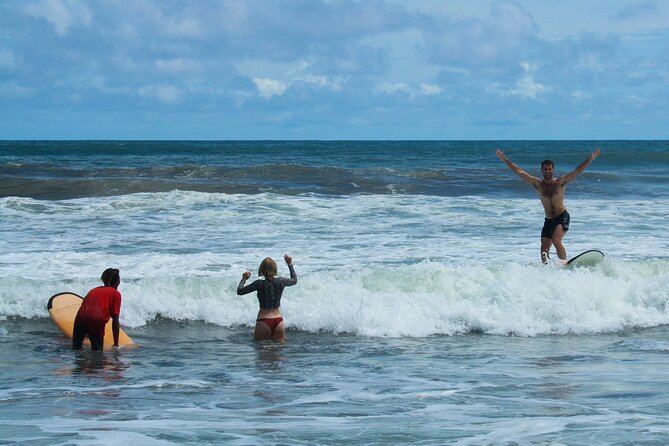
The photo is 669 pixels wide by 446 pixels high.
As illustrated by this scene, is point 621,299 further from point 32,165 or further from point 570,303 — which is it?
point 32,165

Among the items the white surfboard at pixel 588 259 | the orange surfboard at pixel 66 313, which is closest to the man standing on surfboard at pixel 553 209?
the white surfboard at pixel 588 259

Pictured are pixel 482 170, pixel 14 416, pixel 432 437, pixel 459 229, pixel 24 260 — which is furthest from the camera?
pixel 482 170

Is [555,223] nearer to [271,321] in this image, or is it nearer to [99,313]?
[271,321]

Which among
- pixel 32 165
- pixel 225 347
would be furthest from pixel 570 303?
pixel 32 165

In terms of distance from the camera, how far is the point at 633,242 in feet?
51.3

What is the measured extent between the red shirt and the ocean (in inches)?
14.8

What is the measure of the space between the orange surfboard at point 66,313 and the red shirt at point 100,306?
1.73 feet

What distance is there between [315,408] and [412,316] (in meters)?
3.95

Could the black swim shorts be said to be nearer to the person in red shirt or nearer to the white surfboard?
the white surfboard

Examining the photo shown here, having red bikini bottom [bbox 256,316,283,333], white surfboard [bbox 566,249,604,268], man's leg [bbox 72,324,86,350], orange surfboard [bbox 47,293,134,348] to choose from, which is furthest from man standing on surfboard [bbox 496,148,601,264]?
man's leg [bbox 72,324,86,350]

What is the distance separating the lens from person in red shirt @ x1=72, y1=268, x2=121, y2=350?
29.2 ft

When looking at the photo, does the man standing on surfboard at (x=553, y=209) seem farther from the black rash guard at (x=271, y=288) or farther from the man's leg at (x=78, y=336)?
the man's leg at (x=78, y=336)

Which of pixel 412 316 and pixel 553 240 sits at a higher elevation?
pixel 553 240

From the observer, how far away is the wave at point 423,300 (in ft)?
34.3
